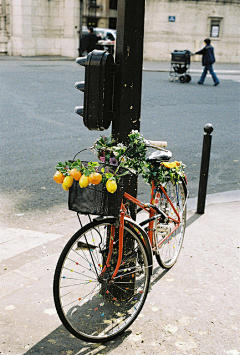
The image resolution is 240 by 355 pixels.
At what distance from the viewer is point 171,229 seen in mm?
4129

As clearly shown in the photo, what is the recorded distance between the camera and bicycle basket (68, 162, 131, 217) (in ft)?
9.61

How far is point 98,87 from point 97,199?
0.78 meters

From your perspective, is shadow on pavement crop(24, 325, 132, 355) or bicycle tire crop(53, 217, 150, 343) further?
bicycle tire crop(53, 217, 150, 343)

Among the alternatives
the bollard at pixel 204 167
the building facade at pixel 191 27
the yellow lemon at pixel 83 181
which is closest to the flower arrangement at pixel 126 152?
the yellow lemon at pixel 83 181

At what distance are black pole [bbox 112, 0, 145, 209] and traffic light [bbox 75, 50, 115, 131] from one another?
2.5 inches

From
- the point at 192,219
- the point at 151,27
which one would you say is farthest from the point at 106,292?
the point at 151,27

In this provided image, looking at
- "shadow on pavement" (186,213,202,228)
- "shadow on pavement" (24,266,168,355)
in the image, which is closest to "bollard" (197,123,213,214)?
"shadow on pavement" (186,213,202,228)

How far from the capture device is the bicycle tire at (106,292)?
10.3ft

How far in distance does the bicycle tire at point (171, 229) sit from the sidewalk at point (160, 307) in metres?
0.10

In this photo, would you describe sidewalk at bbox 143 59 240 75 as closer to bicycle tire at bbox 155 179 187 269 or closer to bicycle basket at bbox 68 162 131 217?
bicycle tire at bbox 155 179 187 269

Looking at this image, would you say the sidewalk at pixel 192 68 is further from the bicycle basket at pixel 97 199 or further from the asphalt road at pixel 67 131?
the bicycle basket at pixel 97 199

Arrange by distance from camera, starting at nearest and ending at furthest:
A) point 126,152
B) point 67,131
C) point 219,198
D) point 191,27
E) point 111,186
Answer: point 111,186, point 126,152, point 219,198, point 67,131, point 191,27

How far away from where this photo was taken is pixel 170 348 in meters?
3.10

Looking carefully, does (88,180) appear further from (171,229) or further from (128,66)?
(171,229)
